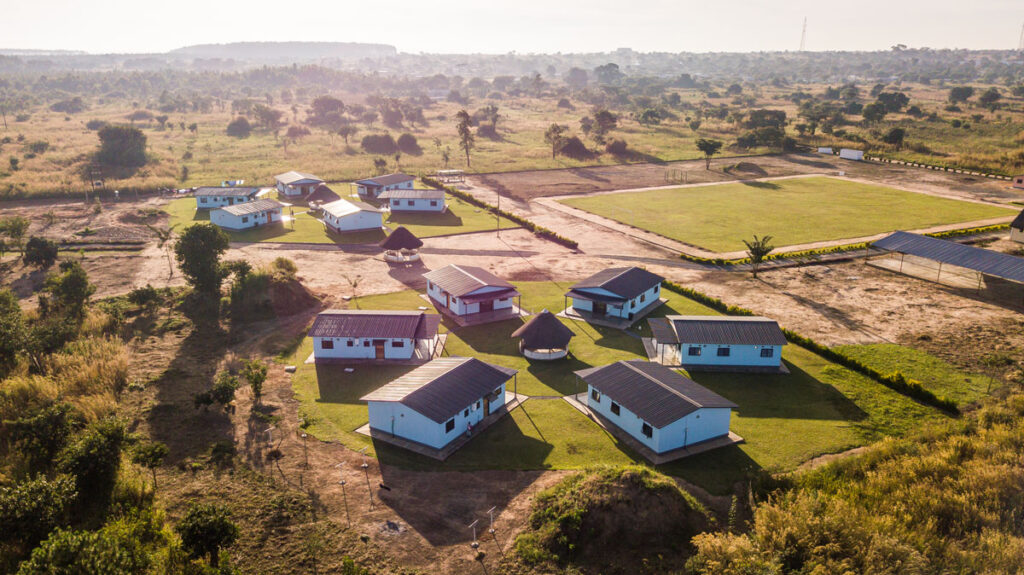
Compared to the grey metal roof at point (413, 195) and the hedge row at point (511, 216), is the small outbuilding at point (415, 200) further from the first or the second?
the hedge row at point (511, 216)

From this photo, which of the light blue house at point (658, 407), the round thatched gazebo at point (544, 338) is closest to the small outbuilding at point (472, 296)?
the round thatched gazebo at point (544, 338)

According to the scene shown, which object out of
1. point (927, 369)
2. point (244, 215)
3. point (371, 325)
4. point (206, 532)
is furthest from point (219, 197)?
point (927, 369)

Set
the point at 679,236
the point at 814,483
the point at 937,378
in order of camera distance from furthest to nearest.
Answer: the point at 679,236 < the point at 937,378 < the point at 814,483

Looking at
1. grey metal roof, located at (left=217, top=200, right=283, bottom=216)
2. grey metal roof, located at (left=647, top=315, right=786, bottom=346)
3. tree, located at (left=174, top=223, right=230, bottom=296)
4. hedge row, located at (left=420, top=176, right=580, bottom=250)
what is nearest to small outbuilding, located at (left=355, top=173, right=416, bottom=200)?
hedge row, located at (left=420, top=176, right=580, bottom=250)

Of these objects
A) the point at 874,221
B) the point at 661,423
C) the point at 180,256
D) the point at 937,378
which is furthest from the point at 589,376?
the point at 874,221

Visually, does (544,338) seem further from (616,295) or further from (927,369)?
(927,369)

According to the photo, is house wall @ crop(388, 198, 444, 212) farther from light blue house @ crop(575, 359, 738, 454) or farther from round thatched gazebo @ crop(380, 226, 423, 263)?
light blue house @ crop(575, 359, 738, 454)

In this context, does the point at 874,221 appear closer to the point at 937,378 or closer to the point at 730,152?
the point at 937,378

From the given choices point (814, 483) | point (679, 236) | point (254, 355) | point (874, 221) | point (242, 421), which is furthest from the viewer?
point (874, 221)
